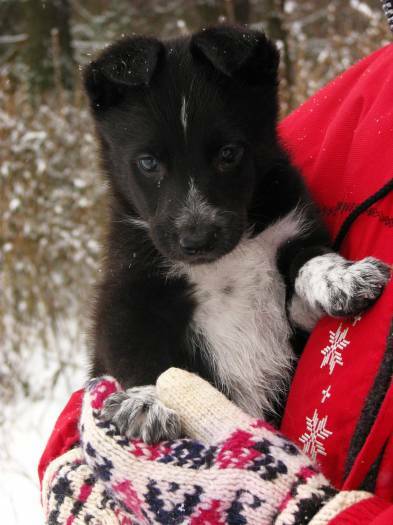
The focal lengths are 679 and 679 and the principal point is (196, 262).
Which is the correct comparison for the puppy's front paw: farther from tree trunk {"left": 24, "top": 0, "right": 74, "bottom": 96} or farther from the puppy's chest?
tree trunk {"left": 24, "top": 0, "right": 74, "bottom": 96}

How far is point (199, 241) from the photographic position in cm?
217

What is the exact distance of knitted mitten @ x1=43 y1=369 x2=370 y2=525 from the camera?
140 cm

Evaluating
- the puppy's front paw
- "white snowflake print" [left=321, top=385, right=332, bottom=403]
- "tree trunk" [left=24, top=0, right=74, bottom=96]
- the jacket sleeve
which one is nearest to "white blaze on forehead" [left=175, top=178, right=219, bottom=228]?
the puppy's front paw

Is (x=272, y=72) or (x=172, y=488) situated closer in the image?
(x=172, y=488)

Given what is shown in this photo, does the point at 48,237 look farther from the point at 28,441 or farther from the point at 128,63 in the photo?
the point at 128,63

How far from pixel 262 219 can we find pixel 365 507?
4.17 ft

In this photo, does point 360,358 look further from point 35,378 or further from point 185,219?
point 35,378

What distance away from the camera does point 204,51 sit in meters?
2.19

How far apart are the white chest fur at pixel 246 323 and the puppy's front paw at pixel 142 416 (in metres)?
0.32

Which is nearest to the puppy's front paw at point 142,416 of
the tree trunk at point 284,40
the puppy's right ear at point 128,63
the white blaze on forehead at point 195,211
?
the white blaze on forehead at point 195,211

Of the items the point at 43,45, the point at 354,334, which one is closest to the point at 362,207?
the point at 354,334

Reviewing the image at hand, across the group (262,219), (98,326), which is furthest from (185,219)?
(98,326)

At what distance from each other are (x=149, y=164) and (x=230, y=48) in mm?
482

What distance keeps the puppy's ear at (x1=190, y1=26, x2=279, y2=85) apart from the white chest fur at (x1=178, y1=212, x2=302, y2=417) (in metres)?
0.54
